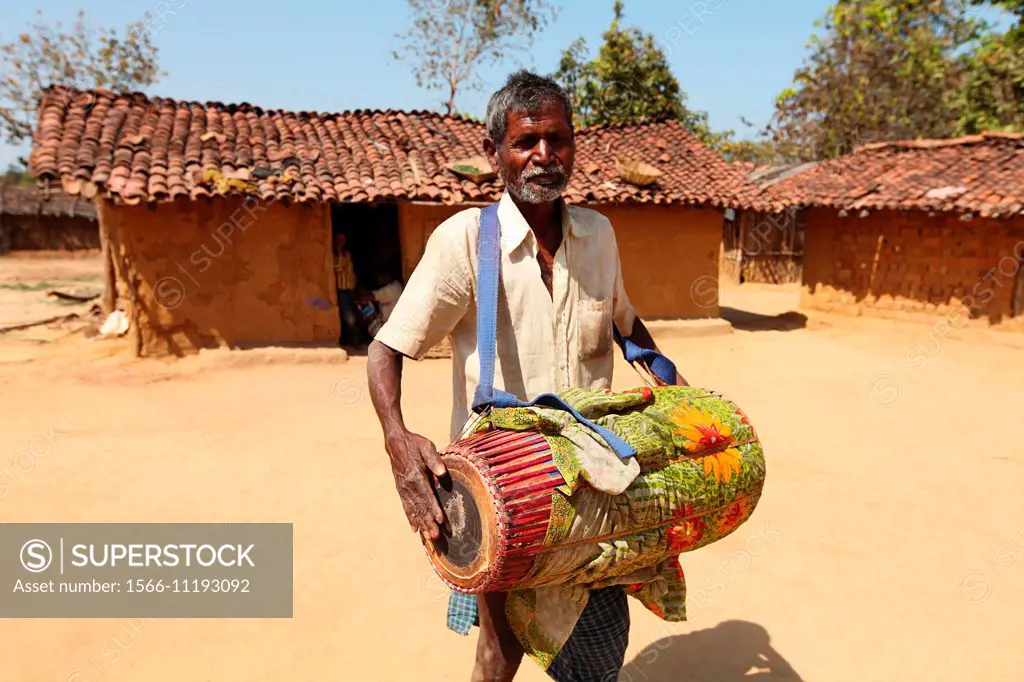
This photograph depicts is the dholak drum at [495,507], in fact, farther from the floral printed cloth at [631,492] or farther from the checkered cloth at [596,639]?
the checkered cloth at [596,639]

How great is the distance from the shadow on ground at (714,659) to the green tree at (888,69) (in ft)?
70.7

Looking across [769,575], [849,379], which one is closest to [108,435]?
[769,575]

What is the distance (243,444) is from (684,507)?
17.7ft

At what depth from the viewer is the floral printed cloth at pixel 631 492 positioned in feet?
4.91

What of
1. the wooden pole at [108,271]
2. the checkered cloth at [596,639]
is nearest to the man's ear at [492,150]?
the checkered cloth at [596,639]

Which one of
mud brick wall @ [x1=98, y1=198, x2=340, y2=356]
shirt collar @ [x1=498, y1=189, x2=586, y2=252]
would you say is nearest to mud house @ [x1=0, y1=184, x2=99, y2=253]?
mud brick wall @ [x1=98, y1=198, x2=340, y2=356]

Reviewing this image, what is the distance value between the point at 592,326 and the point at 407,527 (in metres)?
3.00

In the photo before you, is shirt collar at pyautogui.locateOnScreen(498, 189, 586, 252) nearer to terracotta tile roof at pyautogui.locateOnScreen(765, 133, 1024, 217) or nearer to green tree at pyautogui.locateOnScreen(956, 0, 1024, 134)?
terracotta tile roof at pyautogui.locateOnScreen(765, 133, 1024, 217)

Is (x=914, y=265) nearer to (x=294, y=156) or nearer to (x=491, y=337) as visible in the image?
(x=294, y=156)

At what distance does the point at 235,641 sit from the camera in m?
3.22

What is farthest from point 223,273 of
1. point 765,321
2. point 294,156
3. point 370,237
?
point 765,321

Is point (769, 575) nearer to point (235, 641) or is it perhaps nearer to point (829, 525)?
point (829, 525)

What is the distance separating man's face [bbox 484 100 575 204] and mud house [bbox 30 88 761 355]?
7.71m

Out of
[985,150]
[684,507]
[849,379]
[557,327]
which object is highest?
[985,150]
